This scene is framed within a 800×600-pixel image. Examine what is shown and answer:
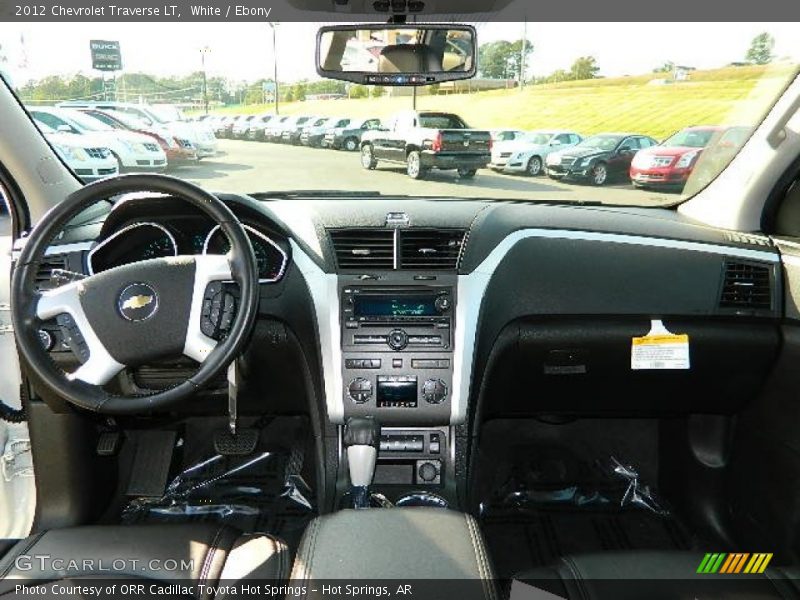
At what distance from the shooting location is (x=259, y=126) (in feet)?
11.4

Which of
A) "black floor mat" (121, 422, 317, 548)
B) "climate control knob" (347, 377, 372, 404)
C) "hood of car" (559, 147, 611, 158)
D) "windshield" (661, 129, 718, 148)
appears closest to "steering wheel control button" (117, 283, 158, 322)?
"climate control knob" (347, 377, 372, 404)

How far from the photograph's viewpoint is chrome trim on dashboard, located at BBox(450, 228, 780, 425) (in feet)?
9.82

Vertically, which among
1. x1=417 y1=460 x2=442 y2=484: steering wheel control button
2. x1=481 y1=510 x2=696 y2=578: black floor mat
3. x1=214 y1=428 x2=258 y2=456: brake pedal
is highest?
x1=417 y1=460 x2=442 y2=484: steering wheel control button

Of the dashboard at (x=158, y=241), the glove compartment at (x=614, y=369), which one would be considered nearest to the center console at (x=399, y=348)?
the glove compartment at (x=614, y=369)

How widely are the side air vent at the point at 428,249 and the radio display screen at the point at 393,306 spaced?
0.13 meters

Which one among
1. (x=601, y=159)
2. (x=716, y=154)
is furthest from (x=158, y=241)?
(x=716, y=154)

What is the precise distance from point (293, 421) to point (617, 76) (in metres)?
2.36

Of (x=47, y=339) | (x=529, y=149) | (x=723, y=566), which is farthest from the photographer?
(x=529, y=149)

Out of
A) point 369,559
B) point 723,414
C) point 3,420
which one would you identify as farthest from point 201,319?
point 723,414

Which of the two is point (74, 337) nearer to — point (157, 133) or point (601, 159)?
point (157, 133)

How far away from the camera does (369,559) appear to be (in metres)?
1.68

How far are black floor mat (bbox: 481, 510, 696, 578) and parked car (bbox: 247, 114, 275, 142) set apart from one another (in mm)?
2037

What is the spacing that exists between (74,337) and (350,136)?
1641mm

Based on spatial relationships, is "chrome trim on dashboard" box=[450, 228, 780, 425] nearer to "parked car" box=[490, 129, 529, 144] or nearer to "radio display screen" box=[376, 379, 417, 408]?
"radio display screen" box=[376, 379, 417, 408]
